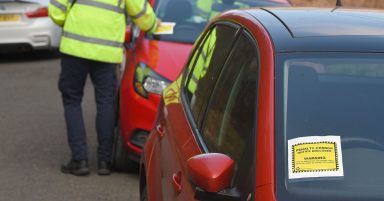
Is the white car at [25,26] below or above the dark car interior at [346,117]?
below

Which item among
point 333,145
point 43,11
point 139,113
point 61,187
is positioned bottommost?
point 43,11

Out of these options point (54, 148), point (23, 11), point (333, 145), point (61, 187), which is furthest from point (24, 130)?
point (333, 145)

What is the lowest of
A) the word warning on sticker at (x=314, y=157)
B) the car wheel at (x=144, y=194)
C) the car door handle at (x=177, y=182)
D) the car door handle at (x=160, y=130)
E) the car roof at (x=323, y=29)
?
the car wheel at (x=144, y=194)

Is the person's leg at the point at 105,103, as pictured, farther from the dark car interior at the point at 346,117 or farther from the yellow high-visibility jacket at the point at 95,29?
the dark car interior at the point at 346,117

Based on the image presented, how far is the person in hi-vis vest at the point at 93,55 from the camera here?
650 cm

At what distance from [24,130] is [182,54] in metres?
2.36

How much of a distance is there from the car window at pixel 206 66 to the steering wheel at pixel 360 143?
837mm

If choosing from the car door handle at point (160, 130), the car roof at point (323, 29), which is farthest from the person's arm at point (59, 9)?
the car roof at point (323, 29)

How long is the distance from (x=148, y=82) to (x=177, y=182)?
306 centimetres

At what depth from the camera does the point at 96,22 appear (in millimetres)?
6492

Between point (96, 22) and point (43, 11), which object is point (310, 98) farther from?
point (43, 11)

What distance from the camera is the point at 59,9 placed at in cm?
663

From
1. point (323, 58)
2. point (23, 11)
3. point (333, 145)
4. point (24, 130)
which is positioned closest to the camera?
point (333, 145)

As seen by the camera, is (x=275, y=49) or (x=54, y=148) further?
(x=54, y=148)
